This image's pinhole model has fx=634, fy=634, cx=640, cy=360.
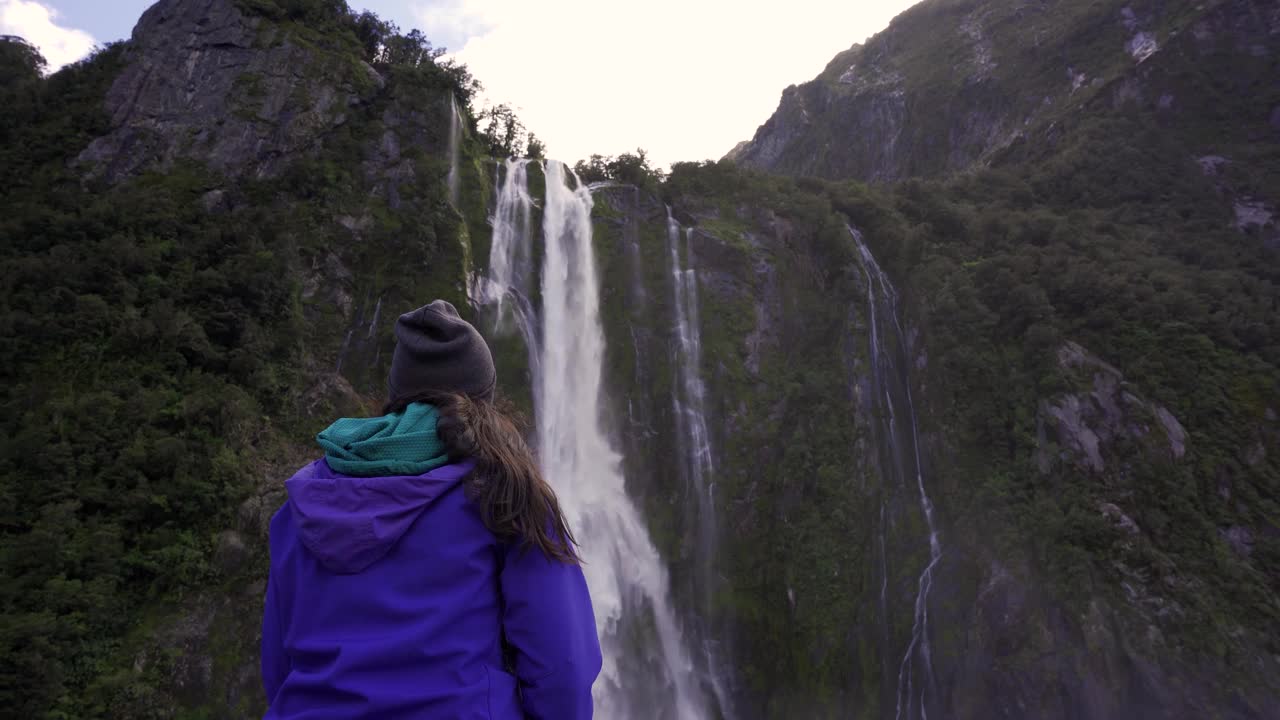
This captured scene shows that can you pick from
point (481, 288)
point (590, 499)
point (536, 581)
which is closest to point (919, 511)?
point (590, 499)

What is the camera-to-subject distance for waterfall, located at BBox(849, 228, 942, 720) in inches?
542

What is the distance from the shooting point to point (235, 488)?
1018cm

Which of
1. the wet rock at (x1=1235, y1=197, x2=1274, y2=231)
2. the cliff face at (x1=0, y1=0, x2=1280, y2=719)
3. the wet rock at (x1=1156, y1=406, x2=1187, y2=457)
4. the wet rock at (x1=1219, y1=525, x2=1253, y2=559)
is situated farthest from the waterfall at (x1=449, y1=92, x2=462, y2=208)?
the wet rock at (x1=1235, y1=197, x2=1274, y2=231)

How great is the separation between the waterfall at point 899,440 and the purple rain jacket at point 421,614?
48.3 feet

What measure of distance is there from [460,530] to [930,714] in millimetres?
15285

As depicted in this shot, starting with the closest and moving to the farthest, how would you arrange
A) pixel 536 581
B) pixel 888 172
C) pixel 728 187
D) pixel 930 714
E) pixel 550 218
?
pixel 536 581, pixel 930 714, pixel 550 218, pixel 728 187, pixel 888 172

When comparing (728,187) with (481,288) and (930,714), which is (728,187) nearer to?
(481,288)

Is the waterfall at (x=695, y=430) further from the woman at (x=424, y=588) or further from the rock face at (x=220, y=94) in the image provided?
the woman at (x=424, y=588)

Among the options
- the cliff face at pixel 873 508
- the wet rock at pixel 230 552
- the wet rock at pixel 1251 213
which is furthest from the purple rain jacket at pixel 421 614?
the wet rock at pixel 1251 213

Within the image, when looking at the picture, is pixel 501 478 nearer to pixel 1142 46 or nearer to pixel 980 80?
pixel 1142 46

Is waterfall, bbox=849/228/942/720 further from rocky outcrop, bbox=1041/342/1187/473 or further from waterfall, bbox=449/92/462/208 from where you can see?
waterfall, bbox=449/92/462/208

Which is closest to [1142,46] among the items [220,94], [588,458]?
[588,458]

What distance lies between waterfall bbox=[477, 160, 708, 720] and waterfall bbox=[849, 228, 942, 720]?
15.3 feet

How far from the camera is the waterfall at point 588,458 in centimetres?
1366
